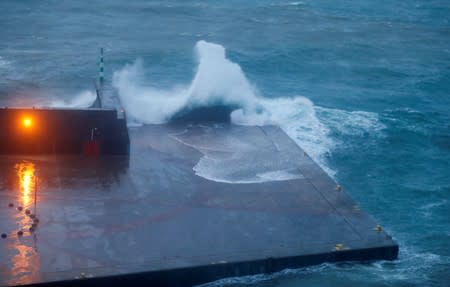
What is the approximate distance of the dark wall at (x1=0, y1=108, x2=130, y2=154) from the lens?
23.8 m

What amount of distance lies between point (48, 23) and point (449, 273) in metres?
43.4

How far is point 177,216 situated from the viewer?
19.7 meters

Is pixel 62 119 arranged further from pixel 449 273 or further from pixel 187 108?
pixel 449 273

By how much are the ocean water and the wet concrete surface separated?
1.00 metres

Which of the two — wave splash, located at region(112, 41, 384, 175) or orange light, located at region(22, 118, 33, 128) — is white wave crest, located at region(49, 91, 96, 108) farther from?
orange light, located at region(22, 118, 33, 128)

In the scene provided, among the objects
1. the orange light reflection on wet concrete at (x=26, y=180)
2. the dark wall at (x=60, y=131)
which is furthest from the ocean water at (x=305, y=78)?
the orange light reflection on wet concrete at (x=26, y=180)

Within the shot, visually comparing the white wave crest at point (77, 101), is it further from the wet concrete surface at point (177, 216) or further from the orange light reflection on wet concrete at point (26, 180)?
the orange light reflection on wet concrete at point (26, 180)

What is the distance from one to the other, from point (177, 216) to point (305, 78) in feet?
78.8

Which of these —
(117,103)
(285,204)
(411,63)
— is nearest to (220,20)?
(411,63)

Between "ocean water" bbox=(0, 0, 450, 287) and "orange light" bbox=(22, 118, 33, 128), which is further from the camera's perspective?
"orange light" bbox=(22, 118, 33, 128)

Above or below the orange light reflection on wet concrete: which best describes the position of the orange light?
above

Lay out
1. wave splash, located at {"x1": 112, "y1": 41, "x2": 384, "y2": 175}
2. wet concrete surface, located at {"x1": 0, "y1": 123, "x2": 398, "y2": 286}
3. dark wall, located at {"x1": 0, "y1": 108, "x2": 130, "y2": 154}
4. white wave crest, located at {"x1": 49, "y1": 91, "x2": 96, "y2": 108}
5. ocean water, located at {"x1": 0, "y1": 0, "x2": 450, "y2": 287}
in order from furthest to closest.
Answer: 1. white wave crest, located at {"x1": 49, "y1": 91, "x2": 96, "y2": 108}
2. wave splash, located at {"x1": 112, "y1": 41, "x2": 384, "y2": 175}
3. dark wall, located at {"x1": 0, "y1": 108, "x2": 130, "y2": 154}
4. ocean water, located at {"x1": 0, "y1": 0, "x2": 450, "y2": 287}
5. wet concrete surface, located at {"x1": 0, "y1": 123, "x2": 398, "y2": 286}

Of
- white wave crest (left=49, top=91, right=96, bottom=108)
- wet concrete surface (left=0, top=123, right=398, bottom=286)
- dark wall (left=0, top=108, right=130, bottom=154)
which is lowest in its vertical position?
white wave crest (left=49, top=91, right=96, bottom=108)

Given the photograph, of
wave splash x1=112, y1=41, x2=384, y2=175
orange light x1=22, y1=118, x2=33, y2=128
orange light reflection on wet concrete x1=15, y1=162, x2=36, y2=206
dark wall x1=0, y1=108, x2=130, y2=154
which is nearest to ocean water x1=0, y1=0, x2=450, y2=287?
wave splash x1=112, y1=41, x2=384, y2=175
